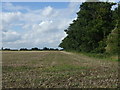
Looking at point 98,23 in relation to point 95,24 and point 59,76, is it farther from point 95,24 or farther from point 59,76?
point 59,76

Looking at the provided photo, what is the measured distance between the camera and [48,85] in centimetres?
1241

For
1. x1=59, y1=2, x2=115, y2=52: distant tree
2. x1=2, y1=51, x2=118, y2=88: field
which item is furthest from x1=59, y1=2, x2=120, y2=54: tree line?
x1=2, y1=51, x2=118, y2=88: field

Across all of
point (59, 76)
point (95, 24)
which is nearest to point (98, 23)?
point (95, 24)

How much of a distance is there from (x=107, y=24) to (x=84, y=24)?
10.6 meters

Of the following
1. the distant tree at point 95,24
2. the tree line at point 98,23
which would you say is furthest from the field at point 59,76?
the distant tree at point 95,24

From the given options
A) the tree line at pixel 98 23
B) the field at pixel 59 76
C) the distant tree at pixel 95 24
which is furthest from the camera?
the distant tree at pixel 95 24

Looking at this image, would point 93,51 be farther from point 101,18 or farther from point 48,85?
point 48,85

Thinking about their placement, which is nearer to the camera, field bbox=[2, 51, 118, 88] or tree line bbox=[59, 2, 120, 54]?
field bbox=[2, 51, 118, 88]

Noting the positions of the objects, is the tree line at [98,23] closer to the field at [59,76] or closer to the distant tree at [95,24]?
the distant tree at [95,24]

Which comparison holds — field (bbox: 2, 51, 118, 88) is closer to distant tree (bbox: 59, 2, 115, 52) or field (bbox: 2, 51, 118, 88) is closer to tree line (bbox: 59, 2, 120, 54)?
tree line (bbox: 59, 2, 120, 54)

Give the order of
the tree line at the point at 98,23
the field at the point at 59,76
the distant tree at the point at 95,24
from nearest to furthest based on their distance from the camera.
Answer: the field at the point at 59,76 < the tree line at the point at 98,23 < the distant tree at the point at 95,24

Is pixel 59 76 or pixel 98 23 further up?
pixel 98 23

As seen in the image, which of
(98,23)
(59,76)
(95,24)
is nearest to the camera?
(59,76)

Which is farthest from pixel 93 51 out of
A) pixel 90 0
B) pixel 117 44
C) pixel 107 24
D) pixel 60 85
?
pixel 60 85
